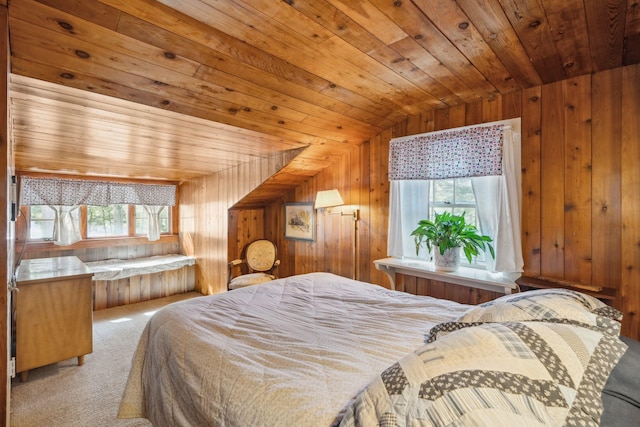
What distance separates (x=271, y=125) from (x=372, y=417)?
236 cm

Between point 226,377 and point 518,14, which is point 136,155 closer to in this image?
point 226,377

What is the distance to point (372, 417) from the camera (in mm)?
726

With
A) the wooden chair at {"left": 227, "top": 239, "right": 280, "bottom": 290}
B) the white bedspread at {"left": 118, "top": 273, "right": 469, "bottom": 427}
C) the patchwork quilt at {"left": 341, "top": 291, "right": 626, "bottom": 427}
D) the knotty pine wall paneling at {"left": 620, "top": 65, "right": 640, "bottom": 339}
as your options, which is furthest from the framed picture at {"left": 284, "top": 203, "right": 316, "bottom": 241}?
the patchwork quilt at {"left": 341, "top": 291, "right": 626, "bottom": 427}

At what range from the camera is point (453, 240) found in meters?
2.55

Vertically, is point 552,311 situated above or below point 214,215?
below

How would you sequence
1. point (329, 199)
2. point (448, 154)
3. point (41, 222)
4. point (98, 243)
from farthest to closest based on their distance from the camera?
point (98, 243)
point (41, 222)
point (329, 199)
point (448, 154)

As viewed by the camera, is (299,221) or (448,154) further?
(299,221)

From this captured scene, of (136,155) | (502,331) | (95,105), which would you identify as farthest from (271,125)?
(502,331)

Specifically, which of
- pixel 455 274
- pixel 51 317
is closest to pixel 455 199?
pixel 455 274

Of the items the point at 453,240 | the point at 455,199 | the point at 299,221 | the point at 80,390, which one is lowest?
the point at 80,390

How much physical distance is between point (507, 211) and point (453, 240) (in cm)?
46

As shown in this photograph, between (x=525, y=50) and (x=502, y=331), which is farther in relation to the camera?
(x=525, y=50)

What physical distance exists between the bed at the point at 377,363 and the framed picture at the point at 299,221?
2.10 m

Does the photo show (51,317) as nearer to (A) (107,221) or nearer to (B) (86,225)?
(B) (86,225)
